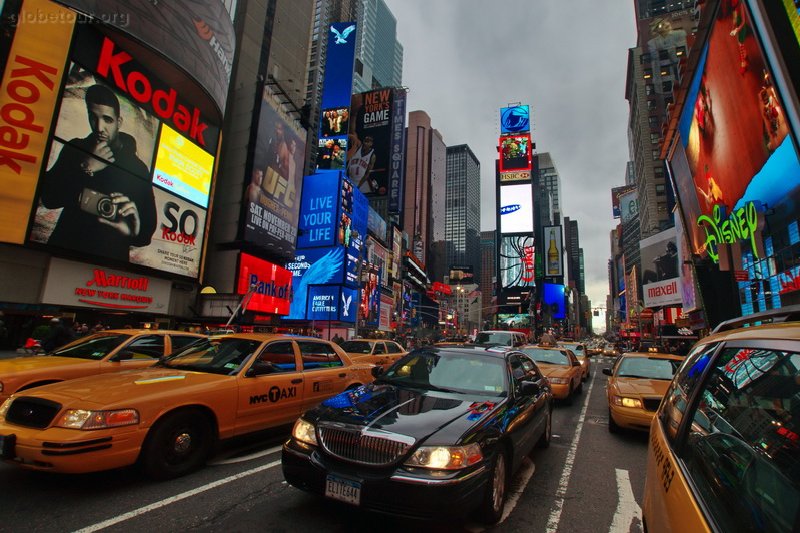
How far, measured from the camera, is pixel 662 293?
49.9m

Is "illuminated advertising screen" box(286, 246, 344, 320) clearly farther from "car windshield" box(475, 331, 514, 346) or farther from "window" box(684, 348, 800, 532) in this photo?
"window" box(684, 348, 800, 532)

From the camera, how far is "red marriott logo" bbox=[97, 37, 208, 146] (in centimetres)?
1972

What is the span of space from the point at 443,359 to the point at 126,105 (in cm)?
2323

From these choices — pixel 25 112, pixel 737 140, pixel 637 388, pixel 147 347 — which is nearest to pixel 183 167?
pixel 25 112

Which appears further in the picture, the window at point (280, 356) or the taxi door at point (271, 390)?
the window at point (280, 356)

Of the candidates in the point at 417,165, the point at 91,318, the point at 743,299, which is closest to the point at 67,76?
the point at 91,318

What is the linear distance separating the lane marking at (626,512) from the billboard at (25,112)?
21.5m

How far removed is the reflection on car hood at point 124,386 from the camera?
13.4 ft

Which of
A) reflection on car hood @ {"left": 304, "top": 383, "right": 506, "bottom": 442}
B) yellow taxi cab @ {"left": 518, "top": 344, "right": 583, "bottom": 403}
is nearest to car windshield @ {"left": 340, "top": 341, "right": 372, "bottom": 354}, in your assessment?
yellow taxi cab @ {"left": 518, "top": 344, "right": 583, "bottom": 403}

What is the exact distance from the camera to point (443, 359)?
5262 millimetres

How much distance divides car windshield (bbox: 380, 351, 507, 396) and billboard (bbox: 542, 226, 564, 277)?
117m

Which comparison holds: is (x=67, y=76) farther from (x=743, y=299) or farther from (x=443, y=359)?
(x=743, y=299)

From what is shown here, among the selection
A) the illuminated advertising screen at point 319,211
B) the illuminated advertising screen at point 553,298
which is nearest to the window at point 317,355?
the illuminated advertising screen at point 319,211

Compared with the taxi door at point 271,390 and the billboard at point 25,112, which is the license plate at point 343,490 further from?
the billboard at point 25,112
